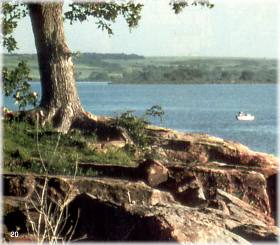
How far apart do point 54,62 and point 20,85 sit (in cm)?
111

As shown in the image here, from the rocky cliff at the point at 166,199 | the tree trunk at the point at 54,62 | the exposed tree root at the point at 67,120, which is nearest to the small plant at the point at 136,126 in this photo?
the exposed tree root at the point at 67,120

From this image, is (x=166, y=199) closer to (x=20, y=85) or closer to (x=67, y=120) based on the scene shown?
(x=67, y=120)

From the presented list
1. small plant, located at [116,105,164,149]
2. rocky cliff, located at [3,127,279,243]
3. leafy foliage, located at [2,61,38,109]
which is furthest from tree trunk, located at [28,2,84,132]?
rocky cliff, located at [3,127,279,243]

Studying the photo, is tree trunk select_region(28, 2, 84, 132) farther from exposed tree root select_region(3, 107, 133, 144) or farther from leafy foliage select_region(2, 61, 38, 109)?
leafy foliage select_region(2, 61, 38, 109)

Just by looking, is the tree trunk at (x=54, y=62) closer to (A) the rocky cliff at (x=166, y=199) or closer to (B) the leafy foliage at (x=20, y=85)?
(B) the leafy foliage at (x=20, y=85)

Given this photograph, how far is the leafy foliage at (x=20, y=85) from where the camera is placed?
65.8 feet

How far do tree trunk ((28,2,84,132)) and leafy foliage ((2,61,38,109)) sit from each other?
0.62 m

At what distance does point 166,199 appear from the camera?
14.2 m

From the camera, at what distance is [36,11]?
63.9ft

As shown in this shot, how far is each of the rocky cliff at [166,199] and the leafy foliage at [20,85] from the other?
3.48 m

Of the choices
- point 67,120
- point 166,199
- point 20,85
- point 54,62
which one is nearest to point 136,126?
point 67,120

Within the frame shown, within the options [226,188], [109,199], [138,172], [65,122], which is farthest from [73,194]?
[65,122]

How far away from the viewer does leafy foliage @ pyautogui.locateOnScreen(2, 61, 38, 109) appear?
Result: 20047 millimetres

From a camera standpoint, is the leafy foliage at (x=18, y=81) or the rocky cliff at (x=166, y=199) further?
the leafy foliage at (x=18, y=81)
